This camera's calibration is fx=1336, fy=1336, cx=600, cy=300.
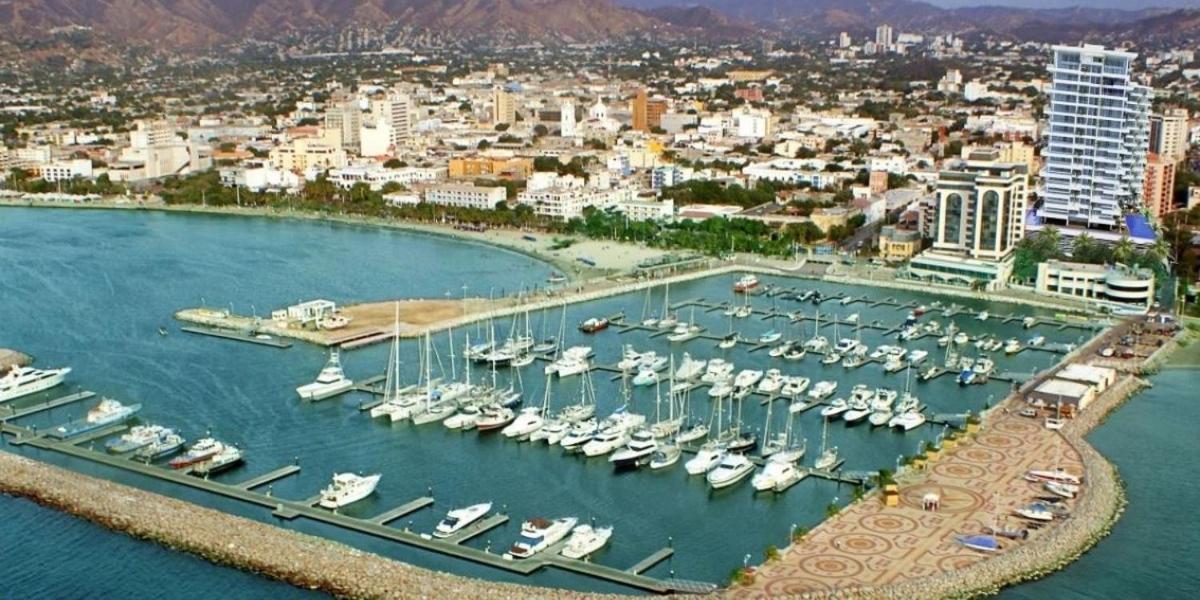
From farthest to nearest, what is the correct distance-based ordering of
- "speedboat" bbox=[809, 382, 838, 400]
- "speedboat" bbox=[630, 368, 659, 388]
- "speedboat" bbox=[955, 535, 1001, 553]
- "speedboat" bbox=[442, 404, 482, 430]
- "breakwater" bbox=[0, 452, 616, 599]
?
"speedboat" bbox=[630, 368, 659, 388] → "speedboat" bbox=[809, 382, 838, 400] → "speedboat" bbox=[442, 404, 482, 430] → "speedboat" bbox=[955, 535, 1001, 553] → "breakwater" bbox=[0, 452, 616, 599]

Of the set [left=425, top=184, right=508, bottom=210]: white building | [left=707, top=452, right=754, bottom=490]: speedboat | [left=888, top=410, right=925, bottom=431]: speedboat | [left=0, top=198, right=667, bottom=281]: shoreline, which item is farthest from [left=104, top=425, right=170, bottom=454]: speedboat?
[left=425, top=184, right=508, bottom=210]: white building

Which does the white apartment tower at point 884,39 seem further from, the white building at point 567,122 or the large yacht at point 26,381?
the large yacht at point 26,381

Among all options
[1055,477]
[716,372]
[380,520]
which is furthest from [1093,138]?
[380,520]

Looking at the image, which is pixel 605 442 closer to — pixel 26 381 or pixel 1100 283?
pixel 26 381

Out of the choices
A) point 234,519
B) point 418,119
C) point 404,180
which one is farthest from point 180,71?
point 234,519

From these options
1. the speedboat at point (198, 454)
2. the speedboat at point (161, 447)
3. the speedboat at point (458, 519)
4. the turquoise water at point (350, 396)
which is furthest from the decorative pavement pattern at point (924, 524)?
the speedboat at point (161, 447)

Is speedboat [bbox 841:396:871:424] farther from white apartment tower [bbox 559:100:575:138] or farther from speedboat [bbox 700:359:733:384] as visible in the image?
white apartment tower [bbox 559:100:575:138]
